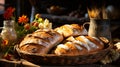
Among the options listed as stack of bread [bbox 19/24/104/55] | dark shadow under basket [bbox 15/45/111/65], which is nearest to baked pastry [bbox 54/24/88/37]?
stack of bread [bbox 19/24/104/55]

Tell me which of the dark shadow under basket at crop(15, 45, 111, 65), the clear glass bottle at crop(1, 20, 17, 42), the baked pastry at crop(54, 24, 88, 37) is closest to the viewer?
the dark shadow under basket at crop(15, 45, 111, 65)

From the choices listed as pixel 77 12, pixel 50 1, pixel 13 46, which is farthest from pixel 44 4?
pixel 13 46

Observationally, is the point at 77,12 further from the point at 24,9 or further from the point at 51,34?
A: the point at 51,34

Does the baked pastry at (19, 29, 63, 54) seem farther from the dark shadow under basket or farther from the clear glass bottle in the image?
the clear glass bottle

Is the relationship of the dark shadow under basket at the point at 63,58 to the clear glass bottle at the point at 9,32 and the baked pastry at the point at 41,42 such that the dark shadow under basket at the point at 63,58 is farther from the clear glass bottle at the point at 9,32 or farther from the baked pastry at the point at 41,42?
the clear glass bottle at the point at 9,32

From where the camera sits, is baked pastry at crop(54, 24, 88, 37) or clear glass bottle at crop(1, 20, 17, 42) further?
clear glass bottle at crop(1, 20, 17, 42)

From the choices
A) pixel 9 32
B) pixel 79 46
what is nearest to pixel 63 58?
pixel 79 46

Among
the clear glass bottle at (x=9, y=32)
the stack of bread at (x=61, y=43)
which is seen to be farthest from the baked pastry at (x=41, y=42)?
the clear glass bottle at (x=9, y=32)
